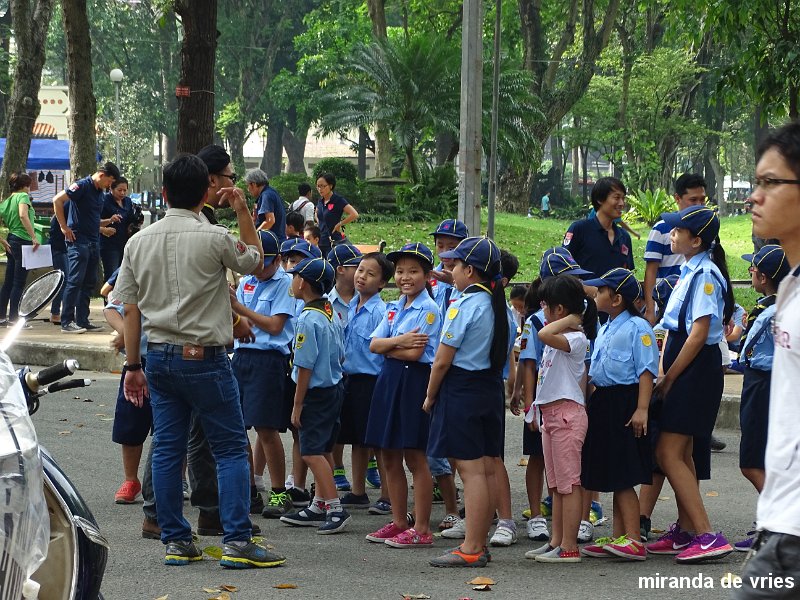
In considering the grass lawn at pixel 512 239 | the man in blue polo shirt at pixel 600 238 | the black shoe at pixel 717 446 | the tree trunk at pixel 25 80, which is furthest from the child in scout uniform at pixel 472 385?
the tree trunk at pixel 25 80

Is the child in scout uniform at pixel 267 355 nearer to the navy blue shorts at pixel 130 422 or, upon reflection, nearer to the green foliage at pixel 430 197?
the navy blue shorts at pixel 130 422

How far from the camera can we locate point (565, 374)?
21.5ft

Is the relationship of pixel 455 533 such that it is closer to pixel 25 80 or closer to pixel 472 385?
pixel 472 385

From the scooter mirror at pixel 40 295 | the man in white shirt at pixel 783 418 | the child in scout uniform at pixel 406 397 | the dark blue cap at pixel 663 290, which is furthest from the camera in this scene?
the dark blue cap at pixel 663 290

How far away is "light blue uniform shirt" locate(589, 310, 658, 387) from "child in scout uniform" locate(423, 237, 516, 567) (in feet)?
1.81

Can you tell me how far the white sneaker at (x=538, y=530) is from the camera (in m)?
6.93

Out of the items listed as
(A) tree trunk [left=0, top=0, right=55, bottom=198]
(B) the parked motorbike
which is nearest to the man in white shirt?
(B) the parked motorbike

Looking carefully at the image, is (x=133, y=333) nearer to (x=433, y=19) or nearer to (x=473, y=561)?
(x=473, y=561)

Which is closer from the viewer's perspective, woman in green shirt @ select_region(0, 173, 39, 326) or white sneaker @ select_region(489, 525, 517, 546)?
white sneaker @ select_region(489, 525, 517, 546)

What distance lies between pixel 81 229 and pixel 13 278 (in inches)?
58.4

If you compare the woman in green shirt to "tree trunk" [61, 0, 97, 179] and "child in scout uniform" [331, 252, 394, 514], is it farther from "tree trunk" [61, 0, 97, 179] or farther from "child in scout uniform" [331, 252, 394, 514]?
"child in scout uniform" [331, 252, 394, 514]

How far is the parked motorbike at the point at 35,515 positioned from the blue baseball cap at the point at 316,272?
2.68m

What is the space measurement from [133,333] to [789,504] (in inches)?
150

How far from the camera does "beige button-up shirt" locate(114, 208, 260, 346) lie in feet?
19.4
